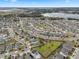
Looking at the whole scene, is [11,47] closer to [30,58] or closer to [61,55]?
[30,58]

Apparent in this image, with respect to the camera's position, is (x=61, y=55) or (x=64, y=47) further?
(x=64, y=47)

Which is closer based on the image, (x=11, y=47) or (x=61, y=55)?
(x=61, y=55)

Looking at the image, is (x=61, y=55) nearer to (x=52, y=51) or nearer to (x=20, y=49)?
(x=52, y=51)

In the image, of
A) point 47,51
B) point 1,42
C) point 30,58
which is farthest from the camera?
point 1,42

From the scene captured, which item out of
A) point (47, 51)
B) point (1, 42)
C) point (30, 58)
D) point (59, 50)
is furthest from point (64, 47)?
point (1, 42)

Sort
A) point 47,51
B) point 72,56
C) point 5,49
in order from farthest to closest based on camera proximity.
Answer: point 5,49, point 47,51, point 72,56

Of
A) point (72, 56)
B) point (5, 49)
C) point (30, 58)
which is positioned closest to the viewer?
point (30, 58)

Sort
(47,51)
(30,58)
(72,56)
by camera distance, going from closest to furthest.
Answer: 1. (30,58)
2. (72,56)
3. (47,51)

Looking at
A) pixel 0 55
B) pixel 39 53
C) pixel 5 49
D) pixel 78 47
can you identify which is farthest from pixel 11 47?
pixel 78 47

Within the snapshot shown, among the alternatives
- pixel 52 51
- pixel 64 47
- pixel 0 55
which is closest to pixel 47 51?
pixel 52 51
